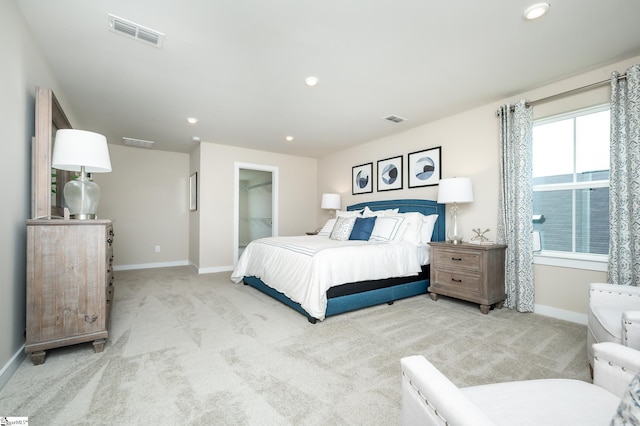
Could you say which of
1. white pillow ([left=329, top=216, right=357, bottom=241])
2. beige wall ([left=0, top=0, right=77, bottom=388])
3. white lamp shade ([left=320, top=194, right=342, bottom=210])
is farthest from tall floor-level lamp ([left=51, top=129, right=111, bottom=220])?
white lamp shade ([left=320, top=194, right=342, bottom=210])

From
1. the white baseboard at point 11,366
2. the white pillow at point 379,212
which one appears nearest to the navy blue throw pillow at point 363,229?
the white pillow at point 379,212

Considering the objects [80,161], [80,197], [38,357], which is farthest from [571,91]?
[38,357]

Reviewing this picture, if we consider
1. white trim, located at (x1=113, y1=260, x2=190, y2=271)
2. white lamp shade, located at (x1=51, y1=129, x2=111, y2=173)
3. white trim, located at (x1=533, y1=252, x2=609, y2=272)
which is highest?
white lamp shade, located at (x1=51, y1=129, x2=111, y2=173)

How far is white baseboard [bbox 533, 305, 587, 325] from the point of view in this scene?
267 centimetres

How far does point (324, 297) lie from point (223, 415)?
1401 mm

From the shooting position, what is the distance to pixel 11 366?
1742 millimetres

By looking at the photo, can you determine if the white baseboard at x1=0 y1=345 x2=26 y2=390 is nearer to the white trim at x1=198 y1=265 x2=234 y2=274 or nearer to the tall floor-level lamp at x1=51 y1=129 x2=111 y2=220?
the tall floor-level lamp at x1=51 y1=129 x2=111 y2=220

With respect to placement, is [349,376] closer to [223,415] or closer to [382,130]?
[223,415]

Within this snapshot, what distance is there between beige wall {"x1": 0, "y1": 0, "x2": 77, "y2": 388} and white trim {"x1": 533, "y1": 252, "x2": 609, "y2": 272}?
176 inches

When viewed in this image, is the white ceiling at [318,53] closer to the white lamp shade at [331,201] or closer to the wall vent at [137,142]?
the wall vent at [137,142]

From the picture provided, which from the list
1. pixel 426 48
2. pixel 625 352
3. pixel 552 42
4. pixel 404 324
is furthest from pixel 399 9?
pixel 404 324

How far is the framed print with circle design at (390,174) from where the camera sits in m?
4.53

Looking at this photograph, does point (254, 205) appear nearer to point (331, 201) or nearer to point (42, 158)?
point (331, 201)

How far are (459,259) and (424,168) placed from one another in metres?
1.56
